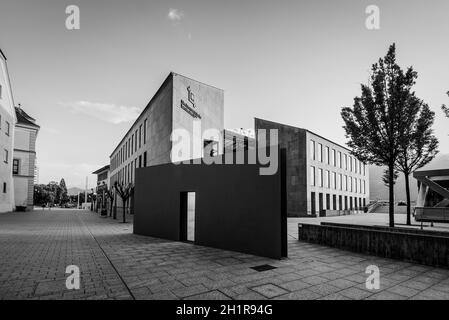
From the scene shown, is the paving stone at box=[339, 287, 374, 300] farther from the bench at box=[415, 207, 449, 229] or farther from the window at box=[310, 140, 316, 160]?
the window at box=[310, 140, 316, 160]

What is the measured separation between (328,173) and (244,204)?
3185 centimetres

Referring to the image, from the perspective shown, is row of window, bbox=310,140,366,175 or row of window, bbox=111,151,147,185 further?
row of window, bbox=310,140,366,175

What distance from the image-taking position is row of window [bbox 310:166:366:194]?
3454 cm

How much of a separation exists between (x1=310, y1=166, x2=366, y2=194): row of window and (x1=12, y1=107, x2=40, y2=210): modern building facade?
36431 millimetres

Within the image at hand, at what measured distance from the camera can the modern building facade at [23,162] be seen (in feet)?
120

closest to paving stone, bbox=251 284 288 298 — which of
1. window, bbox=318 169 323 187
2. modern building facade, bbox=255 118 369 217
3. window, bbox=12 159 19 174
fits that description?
modern building facade, bbox=255 118 369 217

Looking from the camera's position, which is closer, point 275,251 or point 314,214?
point 275,251

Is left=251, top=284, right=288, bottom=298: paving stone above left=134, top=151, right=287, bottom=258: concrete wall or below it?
below

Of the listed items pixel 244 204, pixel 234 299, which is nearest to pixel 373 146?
pixel 244 204

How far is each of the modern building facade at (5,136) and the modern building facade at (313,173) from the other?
28.8m

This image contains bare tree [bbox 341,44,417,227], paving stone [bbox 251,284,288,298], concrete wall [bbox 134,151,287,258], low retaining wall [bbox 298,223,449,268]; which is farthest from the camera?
bare tree [bbox 341,44,417,227]
